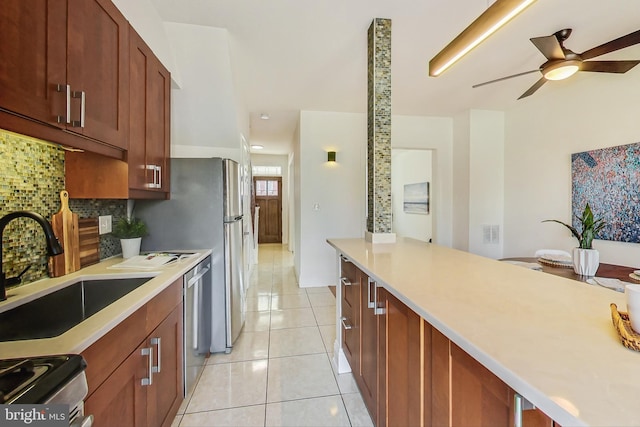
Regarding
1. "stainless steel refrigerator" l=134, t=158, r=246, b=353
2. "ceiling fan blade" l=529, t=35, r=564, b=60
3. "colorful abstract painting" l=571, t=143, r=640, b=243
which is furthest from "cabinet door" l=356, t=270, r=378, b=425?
"colorful abstract painting" l=571, t=143, r=640, b=243

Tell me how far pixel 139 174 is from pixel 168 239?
666 millimetres

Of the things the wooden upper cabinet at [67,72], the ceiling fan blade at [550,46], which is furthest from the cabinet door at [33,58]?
the ceiling fan blade at [550,46]

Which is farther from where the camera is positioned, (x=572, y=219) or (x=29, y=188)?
(x=572, y=219)

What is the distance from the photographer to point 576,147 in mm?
3250

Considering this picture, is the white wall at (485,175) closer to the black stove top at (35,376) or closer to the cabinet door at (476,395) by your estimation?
the cabinet door at (476,395)

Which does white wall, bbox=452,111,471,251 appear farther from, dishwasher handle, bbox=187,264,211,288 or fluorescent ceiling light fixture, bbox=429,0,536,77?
dishwasher handle, bbox=187,264,211,288

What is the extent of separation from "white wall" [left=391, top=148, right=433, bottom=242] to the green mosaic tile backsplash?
206 inches

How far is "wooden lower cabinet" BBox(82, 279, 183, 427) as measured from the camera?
35.9 inches

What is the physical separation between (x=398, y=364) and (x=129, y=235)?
1968 mm

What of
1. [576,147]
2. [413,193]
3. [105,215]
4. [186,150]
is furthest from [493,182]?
[105,215]

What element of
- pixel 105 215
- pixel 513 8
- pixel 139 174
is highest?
pixel 513 8

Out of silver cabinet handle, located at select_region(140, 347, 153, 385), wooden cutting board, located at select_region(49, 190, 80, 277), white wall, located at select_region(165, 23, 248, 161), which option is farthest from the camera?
white wall, located at select_region(165, 23, 248, 161)

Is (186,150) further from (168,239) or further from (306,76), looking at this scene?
(306,76)

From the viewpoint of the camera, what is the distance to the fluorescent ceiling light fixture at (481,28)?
49.9 inches
